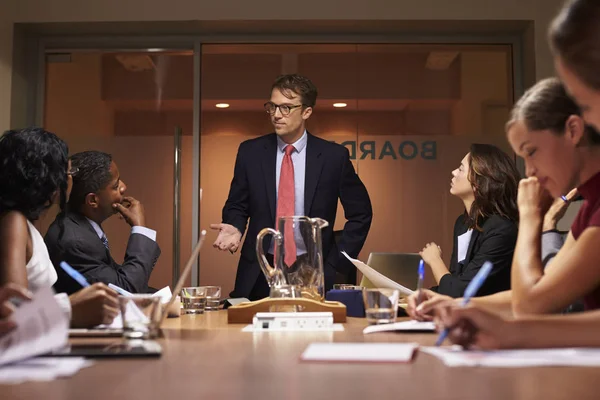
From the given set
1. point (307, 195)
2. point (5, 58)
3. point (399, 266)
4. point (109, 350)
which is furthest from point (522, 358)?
point (5, 58)

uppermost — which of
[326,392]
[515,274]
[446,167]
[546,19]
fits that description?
[546,19]

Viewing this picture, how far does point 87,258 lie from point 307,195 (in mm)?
1344

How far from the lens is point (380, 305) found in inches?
72.6

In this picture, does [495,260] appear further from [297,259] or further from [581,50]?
[581,50]

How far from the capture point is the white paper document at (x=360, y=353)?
45.6 inches

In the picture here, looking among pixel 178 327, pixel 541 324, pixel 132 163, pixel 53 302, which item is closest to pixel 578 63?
pixel 541 324

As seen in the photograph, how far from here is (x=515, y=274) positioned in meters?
1.76

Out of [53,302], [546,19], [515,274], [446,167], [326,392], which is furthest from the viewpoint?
[446,167]

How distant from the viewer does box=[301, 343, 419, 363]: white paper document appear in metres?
1.16

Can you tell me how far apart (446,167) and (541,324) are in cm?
383

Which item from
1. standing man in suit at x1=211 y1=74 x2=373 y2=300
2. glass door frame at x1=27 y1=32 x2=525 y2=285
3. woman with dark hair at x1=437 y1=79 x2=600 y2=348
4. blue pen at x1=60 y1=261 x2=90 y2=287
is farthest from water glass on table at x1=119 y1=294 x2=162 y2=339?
glass door frame at x1=27 y1=32 x2=525 y2=285

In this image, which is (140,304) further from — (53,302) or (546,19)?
(546,19)

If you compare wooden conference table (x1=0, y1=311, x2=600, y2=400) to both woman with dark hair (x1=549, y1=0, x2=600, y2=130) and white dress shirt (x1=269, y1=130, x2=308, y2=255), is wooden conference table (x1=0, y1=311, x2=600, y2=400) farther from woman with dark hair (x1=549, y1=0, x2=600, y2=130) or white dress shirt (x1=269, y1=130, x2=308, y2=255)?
white dress shirt (x1=269, y1=130, x2=308, y2=255)

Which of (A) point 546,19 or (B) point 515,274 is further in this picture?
(A) point 546,19
